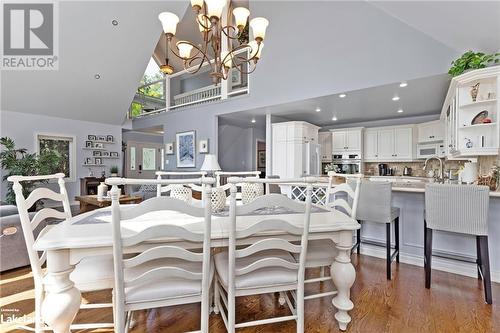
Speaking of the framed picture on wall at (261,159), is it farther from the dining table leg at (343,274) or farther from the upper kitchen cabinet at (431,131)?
the dining table leg at (343,274)

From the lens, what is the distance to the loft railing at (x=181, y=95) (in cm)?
601

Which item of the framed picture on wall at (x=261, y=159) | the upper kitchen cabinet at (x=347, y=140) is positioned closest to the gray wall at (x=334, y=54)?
the framed picture on wall at (x=261, y=159)

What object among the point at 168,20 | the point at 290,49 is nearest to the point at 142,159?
the point at 290,49

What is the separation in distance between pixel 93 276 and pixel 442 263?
3306 mm

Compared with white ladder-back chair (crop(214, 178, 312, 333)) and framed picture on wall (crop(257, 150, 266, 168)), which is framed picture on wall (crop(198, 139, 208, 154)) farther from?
white ladder-back chair (crop(214, 178, 312, 333))

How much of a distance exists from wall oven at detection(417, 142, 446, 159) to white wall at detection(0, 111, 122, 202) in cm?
850

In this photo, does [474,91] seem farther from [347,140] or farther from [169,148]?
[169,148]

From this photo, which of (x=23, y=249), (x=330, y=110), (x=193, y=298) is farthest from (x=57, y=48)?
→ (x=193, y=298)

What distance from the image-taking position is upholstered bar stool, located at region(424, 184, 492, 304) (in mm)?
2072

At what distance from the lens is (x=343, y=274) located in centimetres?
168

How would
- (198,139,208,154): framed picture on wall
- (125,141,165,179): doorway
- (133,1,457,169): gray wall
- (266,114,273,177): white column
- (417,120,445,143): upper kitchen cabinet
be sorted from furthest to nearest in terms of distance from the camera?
(125,141,165,179): doorway → (198,139,208,154): framed picture on wall → (266,114,273,177): white column → (417,120,445,143): upper kitchen cabinet → (133,1,457,169): gray wall

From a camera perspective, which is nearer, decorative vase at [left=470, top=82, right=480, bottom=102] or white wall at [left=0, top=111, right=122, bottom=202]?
decorative vase at [left=470, top=82, right=480, bottom=102]

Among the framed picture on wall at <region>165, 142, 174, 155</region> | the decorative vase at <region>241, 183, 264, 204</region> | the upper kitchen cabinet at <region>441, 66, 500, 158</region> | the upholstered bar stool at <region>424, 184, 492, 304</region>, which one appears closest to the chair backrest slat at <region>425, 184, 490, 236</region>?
the upholstered bar stool at <region>424, 184, 492, 304</region>

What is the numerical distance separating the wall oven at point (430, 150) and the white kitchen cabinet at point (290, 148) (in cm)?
258
